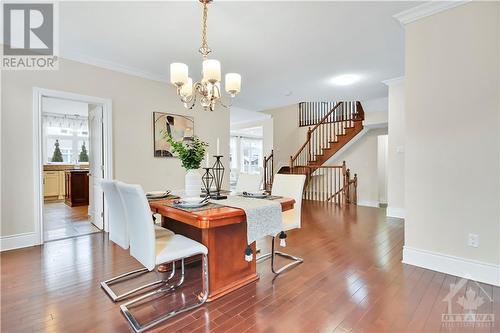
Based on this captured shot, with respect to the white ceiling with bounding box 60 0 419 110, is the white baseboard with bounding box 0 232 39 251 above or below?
below

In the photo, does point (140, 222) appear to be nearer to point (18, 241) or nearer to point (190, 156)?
point (190, 156)

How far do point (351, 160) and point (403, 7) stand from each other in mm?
5023

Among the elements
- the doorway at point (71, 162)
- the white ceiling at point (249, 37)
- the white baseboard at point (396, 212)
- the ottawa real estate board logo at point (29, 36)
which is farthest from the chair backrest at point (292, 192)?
the white baseboard at point (396, 212)

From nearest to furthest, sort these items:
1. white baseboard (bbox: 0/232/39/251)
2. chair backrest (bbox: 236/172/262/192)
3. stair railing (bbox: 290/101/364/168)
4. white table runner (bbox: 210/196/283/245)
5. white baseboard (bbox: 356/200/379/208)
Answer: white table runner (bbox: 210/196/283/245) → white baseboard (bbox: 0/232/39/251) → chair backrest (bbox: 236/172/262/192) → white baseboard (bbox: 356/200/379/208) → stair railing (bbox: 290/101/364/168)

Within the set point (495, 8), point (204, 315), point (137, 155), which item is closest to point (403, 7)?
point (495, 8)

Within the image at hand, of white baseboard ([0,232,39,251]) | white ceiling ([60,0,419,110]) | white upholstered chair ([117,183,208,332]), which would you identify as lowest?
white baseboard ([0,232,39,251])

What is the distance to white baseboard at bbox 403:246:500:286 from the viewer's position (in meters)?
2.25

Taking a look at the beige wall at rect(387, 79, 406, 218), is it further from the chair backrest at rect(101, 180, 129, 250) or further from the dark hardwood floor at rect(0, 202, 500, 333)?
the chair backrest at rect(101, 180, 129, 250)

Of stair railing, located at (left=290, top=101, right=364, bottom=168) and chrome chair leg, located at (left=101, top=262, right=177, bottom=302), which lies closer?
chrome chair leg, located at (left=101, top=262, right=177, bottom=302)

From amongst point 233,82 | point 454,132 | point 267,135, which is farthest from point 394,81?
point 267,135

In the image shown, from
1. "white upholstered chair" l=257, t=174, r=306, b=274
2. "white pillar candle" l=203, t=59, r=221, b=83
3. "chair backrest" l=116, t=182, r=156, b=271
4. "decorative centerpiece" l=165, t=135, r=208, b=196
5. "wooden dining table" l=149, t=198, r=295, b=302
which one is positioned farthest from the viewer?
"white upholstered chair" l=257, t=174, r=306, b=274

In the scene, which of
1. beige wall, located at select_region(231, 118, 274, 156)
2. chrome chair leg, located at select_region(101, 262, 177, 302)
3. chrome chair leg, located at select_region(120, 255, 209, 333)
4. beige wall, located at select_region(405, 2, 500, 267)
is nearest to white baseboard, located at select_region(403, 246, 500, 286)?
beige wall, located at select_region(405, 2, 500, 267)

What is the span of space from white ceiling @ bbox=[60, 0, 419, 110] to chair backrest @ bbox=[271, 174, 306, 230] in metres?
1.69

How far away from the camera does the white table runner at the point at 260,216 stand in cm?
196
